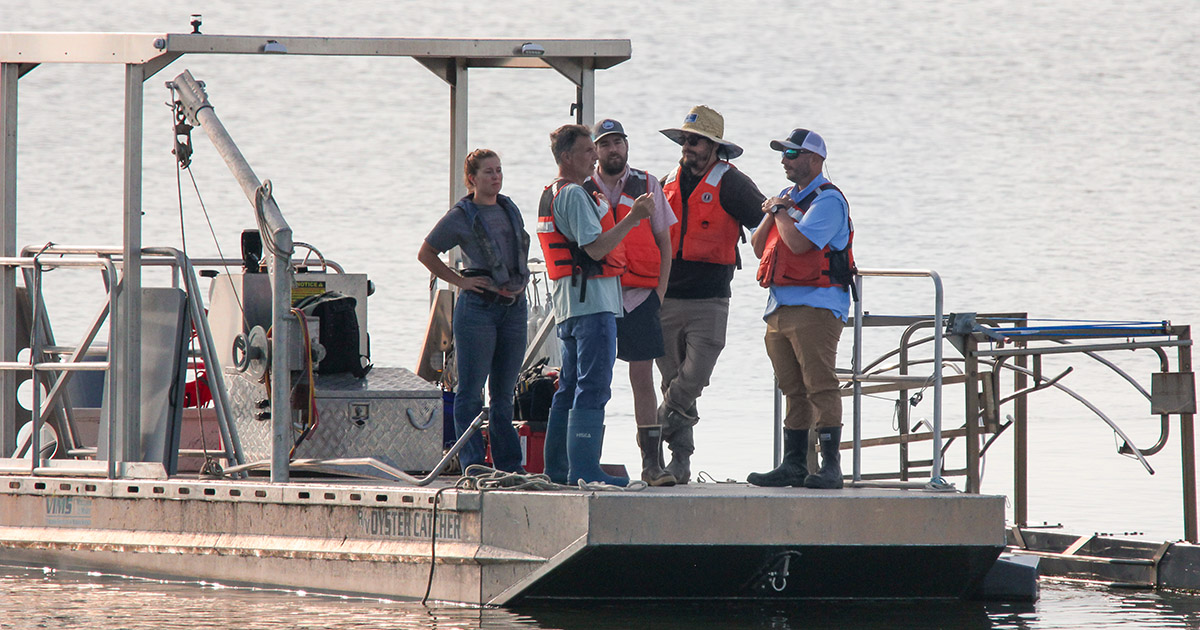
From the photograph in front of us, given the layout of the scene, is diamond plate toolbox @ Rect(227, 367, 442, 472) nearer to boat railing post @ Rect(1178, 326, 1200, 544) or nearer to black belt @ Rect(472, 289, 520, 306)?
black belt @ Rect(472, 289, 520, 306)

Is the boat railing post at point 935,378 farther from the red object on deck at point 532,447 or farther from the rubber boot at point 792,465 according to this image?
the red object on deck at point 532,447

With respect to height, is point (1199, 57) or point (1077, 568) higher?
point (1199, 57)

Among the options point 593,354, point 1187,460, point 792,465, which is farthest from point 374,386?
point 1187,460

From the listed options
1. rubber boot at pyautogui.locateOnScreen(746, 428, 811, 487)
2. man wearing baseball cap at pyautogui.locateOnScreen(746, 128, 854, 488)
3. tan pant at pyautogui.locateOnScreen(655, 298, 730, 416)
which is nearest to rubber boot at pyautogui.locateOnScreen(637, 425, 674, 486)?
tan pant at pyautogui.locateOnScreen(655, 298, 730, 416)

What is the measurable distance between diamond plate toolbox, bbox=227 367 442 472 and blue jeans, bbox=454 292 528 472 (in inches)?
22.6

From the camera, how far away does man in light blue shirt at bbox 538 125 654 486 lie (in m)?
6.89

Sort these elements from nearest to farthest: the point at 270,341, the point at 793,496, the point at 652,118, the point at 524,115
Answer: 1. the point at 793,496
2. the point at 270,341
3. the point at 652,118
4. the point at 524,115

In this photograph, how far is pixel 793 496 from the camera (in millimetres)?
6938

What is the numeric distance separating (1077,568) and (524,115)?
28.8m

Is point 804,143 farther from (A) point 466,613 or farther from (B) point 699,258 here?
(A) point 466,613

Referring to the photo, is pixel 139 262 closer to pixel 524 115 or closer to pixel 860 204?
pixel 860 204

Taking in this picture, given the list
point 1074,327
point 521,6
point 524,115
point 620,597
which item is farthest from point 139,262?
point 521,6

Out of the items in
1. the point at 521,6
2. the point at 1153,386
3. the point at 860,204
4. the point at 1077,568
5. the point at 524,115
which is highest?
the point at 521,6

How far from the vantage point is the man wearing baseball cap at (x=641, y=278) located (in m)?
7.29
